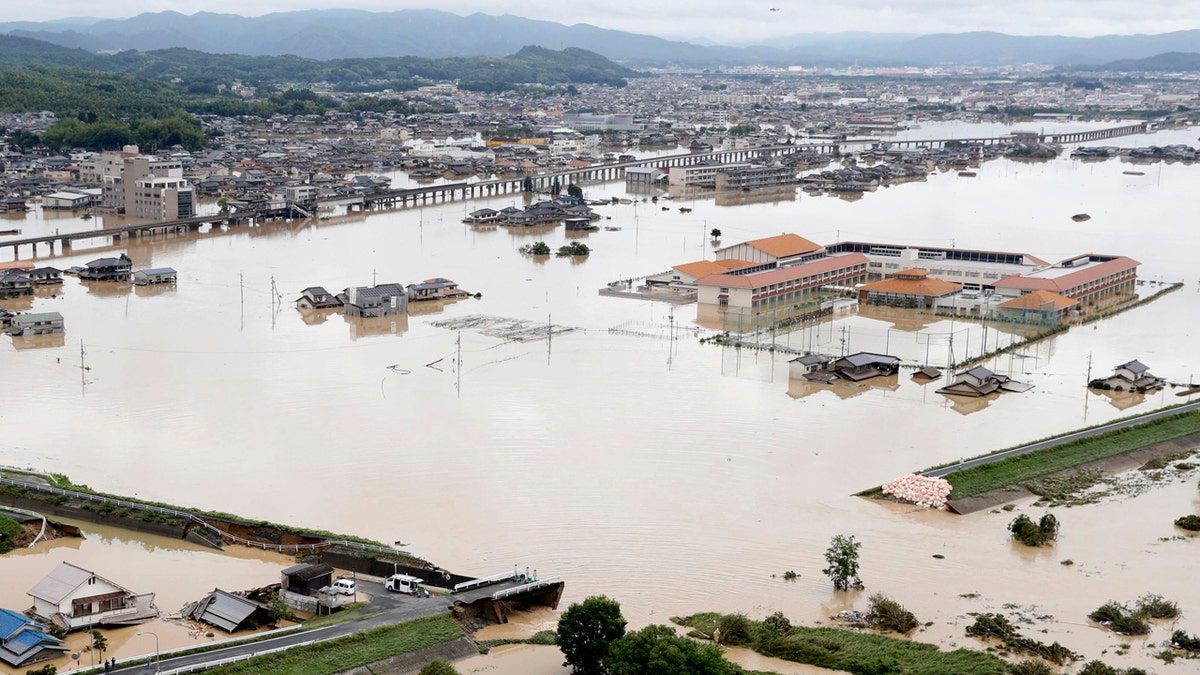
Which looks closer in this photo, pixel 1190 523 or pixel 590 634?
pixel 590 634

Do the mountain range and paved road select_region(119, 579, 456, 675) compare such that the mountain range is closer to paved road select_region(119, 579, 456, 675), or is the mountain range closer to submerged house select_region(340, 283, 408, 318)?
submerged house select_region(340, 283, 408, 318)

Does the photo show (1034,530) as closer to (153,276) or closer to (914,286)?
(914,286)

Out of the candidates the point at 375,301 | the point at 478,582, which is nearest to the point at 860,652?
the point at 478,582

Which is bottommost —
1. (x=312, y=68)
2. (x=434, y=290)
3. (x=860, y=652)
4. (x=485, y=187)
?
(x=860, y=652)

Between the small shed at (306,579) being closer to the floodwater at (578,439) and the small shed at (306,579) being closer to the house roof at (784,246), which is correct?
the floodwater at (578,439)

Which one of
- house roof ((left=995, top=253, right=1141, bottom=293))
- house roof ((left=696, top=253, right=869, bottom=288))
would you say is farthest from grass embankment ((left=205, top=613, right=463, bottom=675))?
house roof ((left=995, top=253, right=1141, bottom=293))

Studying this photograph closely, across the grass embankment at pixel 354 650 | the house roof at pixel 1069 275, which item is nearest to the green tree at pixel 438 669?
the grass embankment at pixel 354 650
